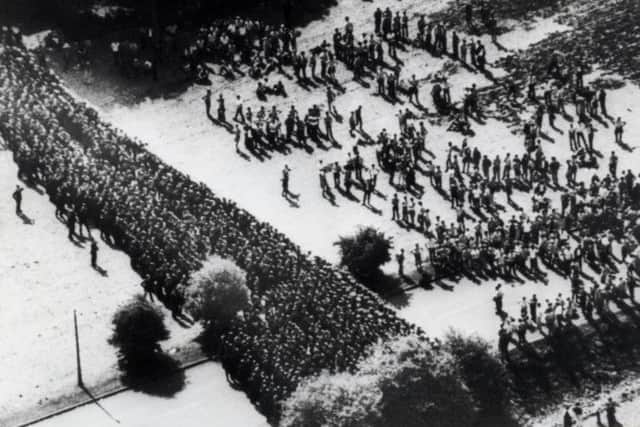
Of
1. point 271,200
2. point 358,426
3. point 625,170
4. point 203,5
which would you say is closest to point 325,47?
point 203,5

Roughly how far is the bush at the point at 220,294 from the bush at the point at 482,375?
7153 millimetres

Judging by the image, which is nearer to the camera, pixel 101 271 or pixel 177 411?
pixel 177 411

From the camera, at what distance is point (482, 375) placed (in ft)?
96.3

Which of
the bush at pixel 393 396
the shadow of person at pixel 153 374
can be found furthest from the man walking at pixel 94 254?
the bush at pixel 393 396

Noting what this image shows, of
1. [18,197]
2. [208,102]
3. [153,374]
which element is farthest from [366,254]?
[208,102]

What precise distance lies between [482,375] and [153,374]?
10.4 meters

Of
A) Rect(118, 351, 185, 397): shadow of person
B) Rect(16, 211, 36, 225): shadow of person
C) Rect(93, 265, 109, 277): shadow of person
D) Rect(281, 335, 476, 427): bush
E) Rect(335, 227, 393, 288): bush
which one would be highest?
Rect(281, 335, 476, 427): bush

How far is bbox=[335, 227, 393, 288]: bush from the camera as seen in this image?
37.4m

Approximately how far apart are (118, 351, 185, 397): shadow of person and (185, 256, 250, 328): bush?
1824 millimetres

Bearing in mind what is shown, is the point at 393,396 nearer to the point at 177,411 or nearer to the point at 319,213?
the point at 177,411

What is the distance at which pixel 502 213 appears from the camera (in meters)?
42.6

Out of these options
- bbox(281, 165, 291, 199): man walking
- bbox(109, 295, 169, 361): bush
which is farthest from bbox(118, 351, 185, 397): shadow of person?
bbox(281, 165, 291, 199): man walking

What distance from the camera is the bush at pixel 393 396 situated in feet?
89.8

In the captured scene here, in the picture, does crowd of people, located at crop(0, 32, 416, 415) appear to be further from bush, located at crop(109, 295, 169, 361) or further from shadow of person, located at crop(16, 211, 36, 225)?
bush, located at crop(109, 295, 169, 361)
